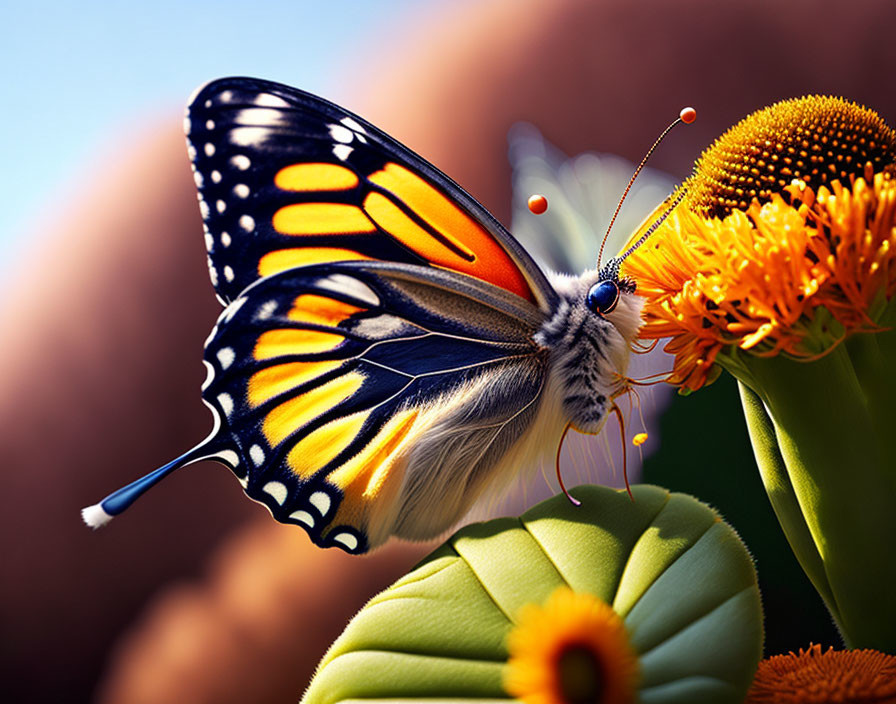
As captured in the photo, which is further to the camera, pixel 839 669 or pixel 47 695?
pixel 47 695

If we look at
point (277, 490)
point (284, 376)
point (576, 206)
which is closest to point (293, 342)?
point (284, 376)

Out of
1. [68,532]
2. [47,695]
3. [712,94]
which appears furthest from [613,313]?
[47,695]

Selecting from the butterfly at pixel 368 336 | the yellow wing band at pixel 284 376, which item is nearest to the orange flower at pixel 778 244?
the butterfly at pixel 368 336

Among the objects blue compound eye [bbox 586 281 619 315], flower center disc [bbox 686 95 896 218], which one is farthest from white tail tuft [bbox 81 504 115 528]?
flower center disc [bbox 686 95 896 218]

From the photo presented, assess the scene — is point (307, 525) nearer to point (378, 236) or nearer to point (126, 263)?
point (378, 236)

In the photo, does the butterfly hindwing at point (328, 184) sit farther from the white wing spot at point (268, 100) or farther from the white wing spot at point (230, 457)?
the white wing spot at point (230, 457)

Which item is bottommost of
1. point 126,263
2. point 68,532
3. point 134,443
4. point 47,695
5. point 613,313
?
point 47,695
